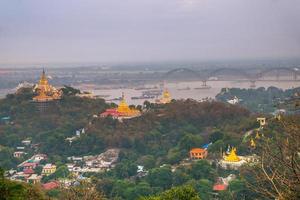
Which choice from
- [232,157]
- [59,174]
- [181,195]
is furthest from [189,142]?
[181,195]

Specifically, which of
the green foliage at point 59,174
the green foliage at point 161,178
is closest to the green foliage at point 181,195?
the green foliage at point 161,178

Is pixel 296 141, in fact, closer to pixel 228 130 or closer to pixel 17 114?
pixel 228 130

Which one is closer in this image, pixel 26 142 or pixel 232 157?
pixel 232 157

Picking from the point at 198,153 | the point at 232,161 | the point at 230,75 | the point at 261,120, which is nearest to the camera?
the point at 232,161

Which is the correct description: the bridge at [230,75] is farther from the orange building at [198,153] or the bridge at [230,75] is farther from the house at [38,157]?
the orange building at [198,153]

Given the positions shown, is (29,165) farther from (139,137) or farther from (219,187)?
(219,187)

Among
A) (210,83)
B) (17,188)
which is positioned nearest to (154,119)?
(17,188)
